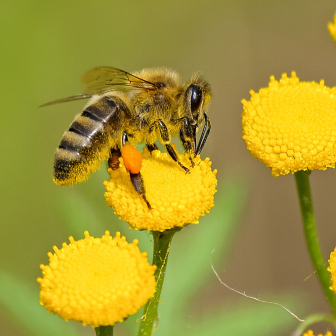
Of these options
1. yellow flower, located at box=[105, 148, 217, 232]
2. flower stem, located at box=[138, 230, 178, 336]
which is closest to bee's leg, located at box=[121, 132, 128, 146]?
yellow flower, located at box=[105, 148, 217, 232]

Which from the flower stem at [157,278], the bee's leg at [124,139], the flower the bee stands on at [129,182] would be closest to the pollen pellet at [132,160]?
the flower the bee stands on at [129,182]

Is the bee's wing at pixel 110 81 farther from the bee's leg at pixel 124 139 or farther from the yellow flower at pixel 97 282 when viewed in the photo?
the yellow flower at pixel 97 282

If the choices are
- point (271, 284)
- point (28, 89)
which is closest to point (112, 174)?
point (271, 284)

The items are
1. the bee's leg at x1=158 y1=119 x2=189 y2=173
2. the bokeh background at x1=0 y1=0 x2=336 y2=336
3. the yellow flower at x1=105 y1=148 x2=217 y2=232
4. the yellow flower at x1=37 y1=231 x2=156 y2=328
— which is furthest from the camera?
the bokeh background at x1=0 y1=0 x2=336 y2=336

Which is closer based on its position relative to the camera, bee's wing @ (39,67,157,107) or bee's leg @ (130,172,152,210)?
bee's leg @ (130,172,152,210)

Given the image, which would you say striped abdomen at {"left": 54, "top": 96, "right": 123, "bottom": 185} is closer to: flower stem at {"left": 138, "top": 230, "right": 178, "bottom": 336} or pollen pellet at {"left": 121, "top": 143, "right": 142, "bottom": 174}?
pollen pellet at {"left": 121, "top": 143, "right": 142, "bottom": 174}

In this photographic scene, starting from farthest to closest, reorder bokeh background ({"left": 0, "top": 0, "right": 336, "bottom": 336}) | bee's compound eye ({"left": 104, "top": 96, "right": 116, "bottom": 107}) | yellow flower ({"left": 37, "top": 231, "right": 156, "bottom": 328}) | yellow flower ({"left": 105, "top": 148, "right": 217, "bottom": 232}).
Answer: bokeh background ({"left": 0, "top": 0, "right": 336, "bottom": 336}) → bee's compound eye ({"left": 104, "top": 96, "right": 116, "bottom": 107}) → yellow flower ({"left": 105, "top": 148, "right": 217, "bottom": 232}) → yellow flower ({"left": 37, "top": 231, "right": 156, "bottom": 328})
